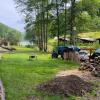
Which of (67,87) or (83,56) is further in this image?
(83,56)

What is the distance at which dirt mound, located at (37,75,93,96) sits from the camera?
14.3m

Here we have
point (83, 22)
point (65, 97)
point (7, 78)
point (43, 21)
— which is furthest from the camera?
point (43, 21)

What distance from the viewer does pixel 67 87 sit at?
14602mm

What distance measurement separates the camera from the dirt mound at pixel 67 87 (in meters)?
14.3

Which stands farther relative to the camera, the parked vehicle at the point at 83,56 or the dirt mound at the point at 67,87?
the parked vehicle at the point at 83,56

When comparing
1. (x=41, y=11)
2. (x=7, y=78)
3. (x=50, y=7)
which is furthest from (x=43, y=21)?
(x=7, y=78)

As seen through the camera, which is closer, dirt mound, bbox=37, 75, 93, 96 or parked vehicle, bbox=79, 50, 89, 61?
dirt mound, bbox=37, 75, 93, 96

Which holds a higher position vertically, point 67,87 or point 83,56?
point 67,87

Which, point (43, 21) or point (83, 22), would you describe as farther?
point (43, 21)

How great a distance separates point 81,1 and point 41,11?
45.2 feet

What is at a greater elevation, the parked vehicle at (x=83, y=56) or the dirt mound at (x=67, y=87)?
the dirt mound at (x=67, y=87)

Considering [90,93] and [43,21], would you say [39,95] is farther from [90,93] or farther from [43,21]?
[43,21]

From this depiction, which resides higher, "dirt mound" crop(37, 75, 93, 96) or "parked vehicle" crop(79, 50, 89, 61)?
"dirt mound" crop(37, 75, 93, 96)

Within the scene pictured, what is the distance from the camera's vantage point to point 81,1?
58.7m
